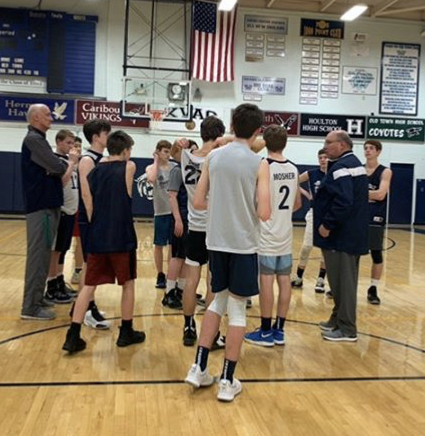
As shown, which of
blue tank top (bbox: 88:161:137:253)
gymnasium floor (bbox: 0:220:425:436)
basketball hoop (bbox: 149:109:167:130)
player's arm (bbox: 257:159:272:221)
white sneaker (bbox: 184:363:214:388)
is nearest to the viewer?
gymnasium floor (bbox: 0:220:425:436)

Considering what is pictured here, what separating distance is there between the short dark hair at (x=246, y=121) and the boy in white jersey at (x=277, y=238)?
943 millimetres

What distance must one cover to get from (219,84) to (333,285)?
11.9 metres

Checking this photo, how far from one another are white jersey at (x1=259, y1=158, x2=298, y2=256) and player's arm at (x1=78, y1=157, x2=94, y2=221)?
1.35m

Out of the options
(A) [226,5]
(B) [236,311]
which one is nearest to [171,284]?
(B) [236,311]

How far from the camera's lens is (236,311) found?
124 inches

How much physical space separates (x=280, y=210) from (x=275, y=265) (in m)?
0.44

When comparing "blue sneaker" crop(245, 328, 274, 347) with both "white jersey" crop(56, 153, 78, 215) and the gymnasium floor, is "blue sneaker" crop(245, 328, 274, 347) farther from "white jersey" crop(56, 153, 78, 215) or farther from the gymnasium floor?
"white jersey" crop(56, 153, 78, 215)

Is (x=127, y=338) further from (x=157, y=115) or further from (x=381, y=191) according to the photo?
(x=157, y=115)

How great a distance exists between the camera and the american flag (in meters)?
14.7

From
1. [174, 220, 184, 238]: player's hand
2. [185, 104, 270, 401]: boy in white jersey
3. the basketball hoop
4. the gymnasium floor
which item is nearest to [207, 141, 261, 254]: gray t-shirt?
[185, 104, 270, 401]: boy in white jersey

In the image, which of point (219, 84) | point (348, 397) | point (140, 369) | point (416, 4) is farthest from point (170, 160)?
point (416, 4)

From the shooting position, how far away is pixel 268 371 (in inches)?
143

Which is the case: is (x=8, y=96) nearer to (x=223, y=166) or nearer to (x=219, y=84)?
(x=219, y=84)

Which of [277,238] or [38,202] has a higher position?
[38,202]
